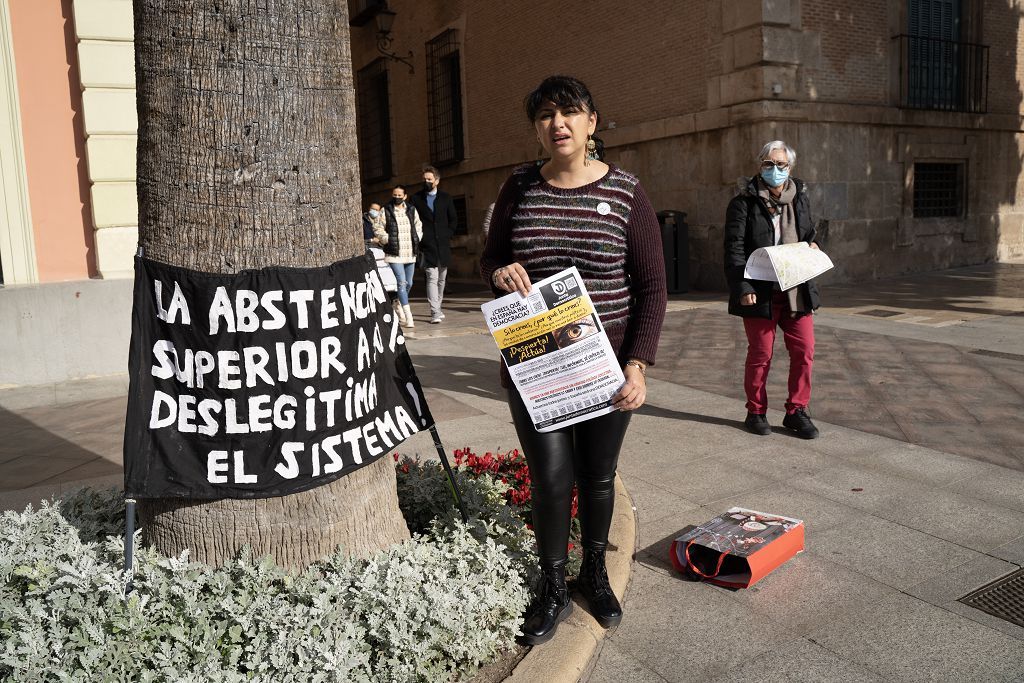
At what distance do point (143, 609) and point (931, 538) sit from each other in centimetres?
334

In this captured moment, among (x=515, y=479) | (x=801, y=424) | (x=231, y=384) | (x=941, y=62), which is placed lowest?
(x=801, y=424)

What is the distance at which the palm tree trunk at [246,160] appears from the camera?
2789mm

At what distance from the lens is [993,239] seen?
16875 millimetres

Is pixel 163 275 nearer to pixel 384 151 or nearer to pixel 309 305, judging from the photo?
pixel 309 305

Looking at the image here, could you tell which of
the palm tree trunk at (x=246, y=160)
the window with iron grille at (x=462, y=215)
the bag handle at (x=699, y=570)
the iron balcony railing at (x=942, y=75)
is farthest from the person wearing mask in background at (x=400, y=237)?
the window with iron grille at (x=462, y=215)

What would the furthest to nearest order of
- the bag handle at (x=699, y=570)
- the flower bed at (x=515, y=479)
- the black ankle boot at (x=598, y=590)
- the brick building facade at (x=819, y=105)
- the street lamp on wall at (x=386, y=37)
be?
1. the street lamp on wall at (x=386, y=37)
2. the brick building facade at (x=819, y=105)
3. the flower bed at (x=515, y=479)
4. the bag handle at (x=699, y=570)
5. the black ankle boot at (x=598, y=590)

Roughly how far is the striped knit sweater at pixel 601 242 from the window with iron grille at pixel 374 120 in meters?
22.5

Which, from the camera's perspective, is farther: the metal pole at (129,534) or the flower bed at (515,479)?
the flower bed at (515,479)

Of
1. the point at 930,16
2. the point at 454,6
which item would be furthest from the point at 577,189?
the point at 454,6

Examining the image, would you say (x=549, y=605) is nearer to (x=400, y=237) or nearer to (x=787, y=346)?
(x=787, y=346)

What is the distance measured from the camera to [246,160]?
284 centimetres

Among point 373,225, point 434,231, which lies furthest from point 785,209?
point 434,231

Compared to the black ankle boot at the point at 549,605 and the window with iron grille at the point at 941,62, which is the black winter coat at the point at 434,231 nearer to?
the window with iron grille at the point at 941,62

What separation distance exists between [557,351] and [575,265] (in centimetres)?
31
